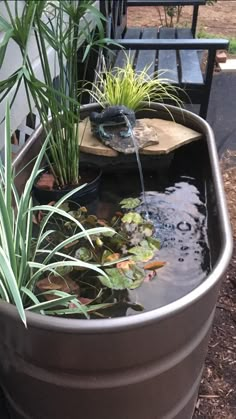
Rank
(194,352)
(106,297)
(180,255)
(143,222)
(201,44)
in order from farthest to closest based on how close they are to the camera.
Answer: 1. (201,44)
2. (143,222)
3. (180,255)
4. (106,297)
5. (194,352)

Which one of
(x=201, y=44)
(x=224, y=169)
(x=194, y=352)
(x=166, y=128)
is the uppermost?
(x=201, y=44)

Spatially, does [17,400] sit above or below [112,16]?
below

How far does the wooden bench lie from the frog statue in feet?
1.77

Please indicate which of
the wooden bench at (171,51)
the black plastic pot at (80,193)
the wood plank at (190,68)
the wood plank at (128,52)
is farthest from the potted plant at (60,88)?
the wood plank at (128,52)

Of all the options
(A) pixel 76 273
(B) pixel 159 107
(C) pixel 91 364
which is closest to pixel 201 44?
(B) pixel 159 107

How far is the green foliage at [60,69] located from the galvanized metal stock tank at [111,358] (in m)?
0.56

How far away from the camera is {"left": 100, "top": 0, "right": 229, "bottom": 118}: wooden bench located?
Result: 240cm

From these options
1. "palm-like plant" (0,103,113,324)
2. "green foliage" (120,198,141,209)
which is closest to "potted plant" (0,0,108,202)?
"green foliage" (120,198,141,209)

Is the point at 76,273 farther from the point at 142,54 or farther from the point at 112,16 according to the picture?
the point at 112,16

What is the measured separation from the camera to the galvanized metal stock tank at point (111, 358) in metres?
0.93

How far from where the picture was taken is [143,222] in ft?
5.09

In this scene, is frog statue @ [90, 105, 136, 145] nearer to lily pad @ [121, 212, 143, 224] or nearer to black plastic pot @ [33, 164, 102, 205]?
black plastic pot @ [33, 164, 102, 205]

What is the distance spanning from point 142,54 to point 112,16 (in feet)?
1.23

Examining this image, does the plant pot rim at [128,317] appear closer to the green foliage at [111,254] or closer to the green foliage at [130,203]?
the green foliage at [111,254]
